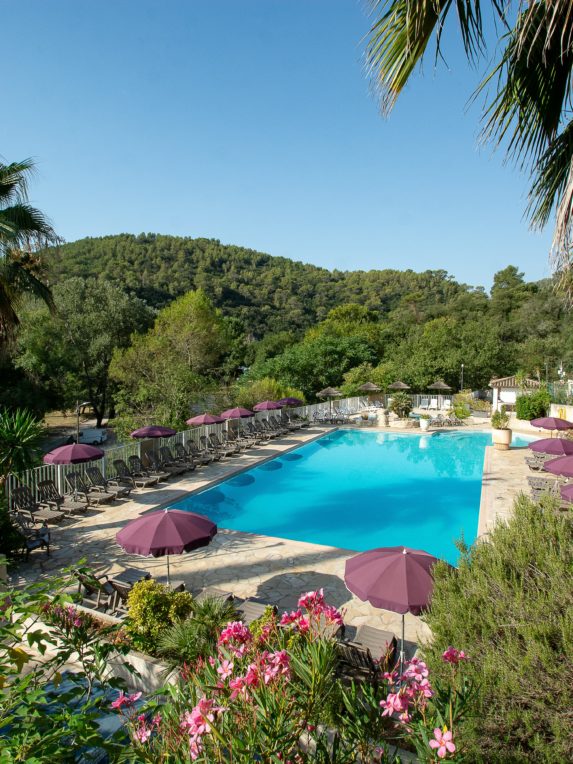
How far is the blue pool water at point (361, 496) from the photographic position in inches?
447

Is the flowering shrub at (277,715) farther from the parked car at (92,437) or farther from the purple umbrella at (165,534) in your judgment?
the parked car at (92,437)

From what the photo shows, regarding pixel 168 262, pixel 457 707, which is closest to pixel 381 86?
pixel 457 707

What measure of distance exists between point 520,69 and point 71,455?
1000cm

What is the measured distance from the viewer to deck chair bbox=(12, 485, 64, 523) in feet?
30.8

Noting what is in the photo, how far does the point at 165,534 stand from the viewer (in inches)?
243

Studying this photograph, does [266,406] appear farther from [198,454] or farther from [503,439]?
[503,439]

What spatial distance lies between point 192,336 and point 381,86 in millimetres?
28543

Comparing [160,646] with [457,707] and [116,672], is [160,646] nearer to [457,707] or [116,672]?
[116,672]

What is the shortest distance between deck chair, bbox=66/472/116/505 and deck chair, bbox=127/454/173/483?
150 centimetres

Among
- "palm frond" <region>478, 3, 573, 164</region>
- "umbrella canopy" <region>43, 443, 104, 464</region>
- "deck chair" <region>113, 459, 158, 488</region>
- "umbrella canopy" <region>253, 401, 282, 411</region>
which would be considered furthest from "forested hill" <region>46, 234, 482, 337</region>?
"palm frond" <region>478, 3, 573, 164</region>

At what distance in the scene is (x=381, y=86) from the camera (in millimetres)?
2500

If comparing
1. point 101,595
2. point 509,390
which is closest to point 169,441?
point 101,595

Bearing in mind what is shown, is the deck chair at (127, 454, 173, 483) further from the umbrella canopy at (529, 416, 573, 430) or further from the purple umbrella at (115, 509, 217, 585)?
the umbrella canopy at (529, 416, 573, 430)

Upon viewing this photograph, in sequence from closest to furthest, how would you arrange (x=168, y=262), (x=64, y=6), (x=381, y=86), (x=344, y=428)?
(x=381, y=86) < (x=64, y=6) < (x=344, y=428) < (x=168, y=262)
